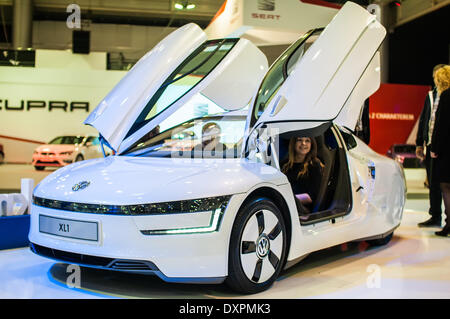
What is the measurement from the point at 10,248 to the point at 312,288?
2709 mm

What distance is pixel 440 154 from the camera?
536cm

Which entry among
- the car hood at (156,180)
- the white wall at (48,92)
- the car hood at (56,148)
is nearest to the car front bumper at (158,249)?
the car hood at (156,180)

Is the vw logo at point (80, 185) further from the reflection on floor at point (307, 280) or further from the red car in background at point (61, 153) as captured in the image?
the red car in background at point (61, 153)

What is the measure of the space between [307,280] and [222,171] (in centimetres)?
107

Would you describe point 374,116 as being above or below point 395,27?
below

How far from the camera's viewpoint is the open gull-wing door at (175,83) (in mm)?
3951

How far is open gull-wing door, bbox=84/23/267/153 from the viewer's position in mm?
3951

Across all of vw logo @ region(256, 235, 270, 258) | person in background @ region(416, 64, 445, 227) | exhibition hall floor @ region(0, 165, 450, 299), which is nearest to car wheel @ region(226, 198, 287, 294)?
vw logo @ region(256, 235, 270, 258)

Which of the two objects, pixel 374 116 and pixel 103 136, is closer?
pixel 103 136

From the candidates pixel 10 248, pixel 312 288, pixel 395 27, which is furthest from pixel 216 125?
pixel 395 27

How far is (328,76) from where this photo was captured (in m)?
3.53

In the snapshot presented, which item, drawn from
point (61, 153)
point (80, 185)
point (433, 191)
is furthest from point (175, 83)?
point (61, 153)

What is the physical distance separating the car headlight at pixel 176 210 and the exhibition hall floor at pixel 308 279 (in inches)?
19.3
